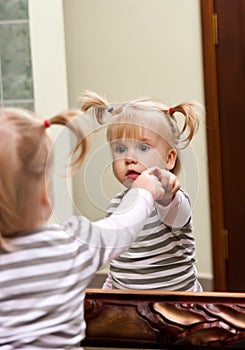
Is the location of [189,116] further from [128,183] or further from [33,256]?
[33,256]

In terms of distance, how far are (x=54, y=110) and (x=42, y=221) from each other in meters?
0.21

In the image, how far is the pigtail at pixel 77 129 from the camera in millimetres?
744

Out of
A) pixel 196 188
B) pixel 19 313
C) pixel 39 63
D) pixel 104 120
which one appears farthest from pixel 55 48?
pixel 19 313

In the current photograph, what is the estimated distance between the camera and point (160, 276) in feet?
2.73

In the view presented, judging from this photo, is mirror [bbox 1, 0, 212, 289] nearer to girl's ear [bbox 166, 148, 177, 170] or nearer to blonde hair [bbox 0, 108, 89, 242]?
girl's ear [bbox 166, 148, 177, 170]

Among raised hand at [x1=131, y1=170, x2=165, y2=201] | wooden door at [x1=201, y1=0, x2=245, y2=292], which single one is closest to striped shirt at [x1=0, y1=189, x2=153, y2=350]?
raised hand at [x1=131, y1=170, x2=165, y2=201]

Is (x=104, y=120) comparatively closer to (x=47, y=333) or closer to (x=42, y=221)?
(x=42, y=221)

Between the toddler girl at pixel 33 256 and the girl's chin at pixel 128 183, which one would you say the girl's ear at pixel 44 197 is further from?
the girl's chin at pixel 128 183

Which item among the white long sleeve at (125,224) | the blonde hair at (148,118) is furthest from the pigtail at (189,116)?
the white long sleeve at (125,224)

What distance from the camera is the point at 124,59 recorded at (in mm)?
859

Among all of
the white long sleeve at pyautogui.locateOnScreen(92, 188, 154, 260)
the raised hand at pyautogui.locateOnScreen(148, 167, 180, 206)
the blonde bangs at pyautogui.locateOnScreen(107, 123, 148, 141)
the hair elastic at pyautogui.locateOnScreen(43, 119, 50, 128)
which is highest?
the hair elastic at pyautogui.locateOnScreen(43, 119, 50, 128)

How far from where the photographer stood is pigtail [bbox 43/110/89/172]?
74cm

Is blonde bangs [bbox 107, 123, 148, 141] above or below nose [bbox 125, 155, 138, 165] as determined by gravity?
above

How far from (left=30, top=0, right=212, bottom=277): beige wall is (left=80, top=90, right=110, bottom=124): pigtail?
0.5 inches
